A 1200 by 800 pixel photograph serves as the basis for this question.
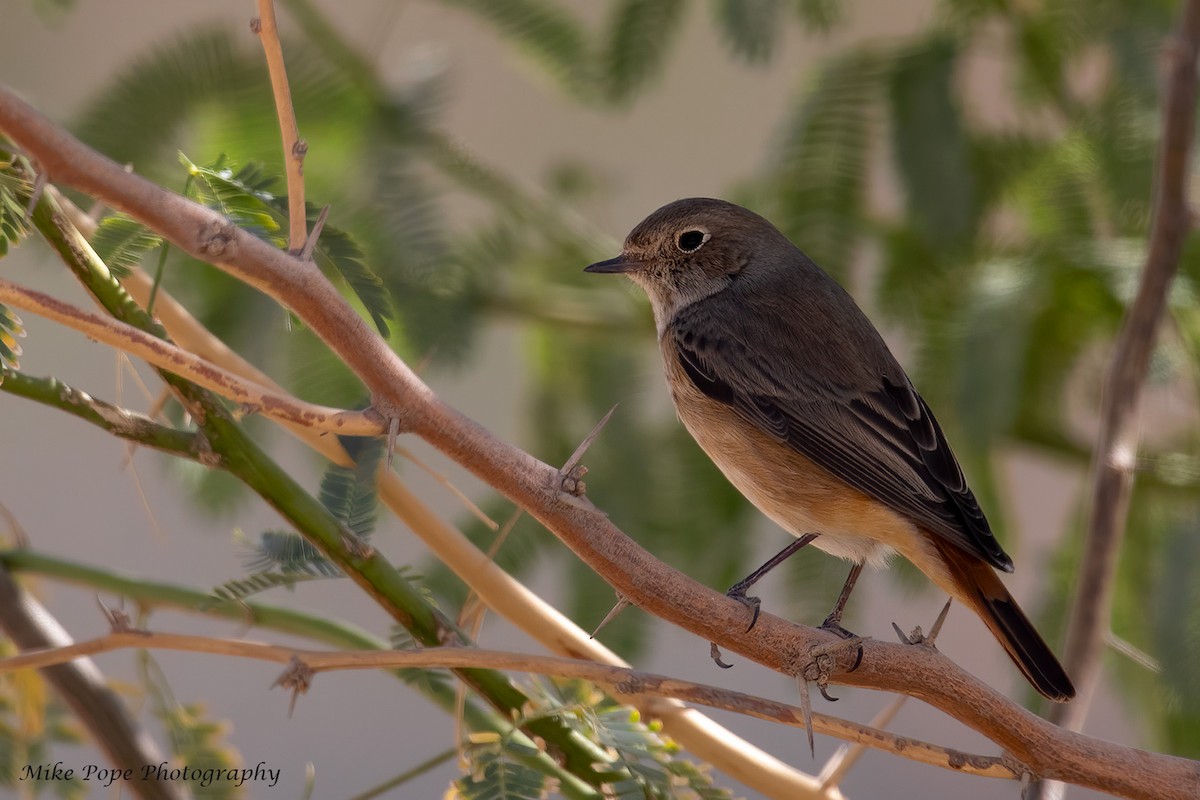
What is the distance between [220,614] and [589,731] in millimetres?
365

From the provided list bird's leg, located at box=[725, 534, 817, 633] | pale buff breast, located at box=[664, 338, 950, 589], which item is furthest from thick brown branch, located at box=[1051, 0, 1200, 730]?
bird's leg, located at box=[725, 534, 817, 633]

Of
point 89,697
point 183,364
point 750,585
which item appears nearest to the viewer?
point 183,364

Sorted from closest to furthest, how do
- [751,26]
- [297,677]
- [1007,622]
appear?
[297,677], [1007,622], [751,26]

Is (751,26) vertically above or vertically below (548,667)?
above

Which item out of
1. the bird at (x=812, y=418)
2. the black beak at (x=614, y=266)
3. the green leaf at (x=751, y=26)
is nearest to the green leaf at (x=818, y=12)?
the green leaf at (x=751, y=26)

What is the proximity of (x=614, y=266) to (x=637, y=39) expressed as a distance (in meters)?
0.45

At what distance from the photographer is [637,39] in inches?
82.7

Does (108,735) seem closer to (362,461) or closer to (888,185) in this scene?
(362,461)

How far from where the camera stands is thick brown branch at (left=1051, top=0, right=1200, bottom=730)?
142 cm

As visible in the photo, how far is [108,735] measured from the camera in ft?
3.81

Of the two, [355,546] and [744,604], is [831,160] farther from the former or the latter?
[355,546]

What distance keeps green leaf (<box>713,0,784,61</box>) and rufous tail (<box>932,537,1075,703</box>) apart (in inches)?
31.0

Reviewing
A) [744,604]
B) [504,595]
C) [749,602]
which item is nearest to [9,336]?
[504,595]

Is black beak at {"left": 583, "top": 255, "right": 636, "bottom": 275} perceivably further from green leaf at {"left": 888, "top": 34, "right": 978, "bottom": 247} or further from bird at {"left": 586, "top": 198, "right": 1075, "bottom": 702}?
Answer: green leaf at {"left": 888, "top": 34, "right": 978, "bottom": 247}
